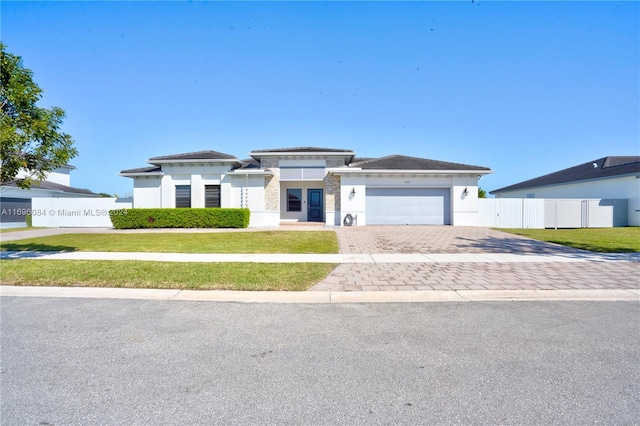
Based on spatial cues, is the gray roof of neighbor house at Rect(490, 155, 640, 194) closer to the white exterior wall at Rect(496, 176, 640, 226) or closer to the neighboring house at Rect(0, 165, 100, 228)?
the white exterior wall at Rect(496, 176, 640, 226)

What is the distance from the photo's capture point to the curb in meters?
5.43

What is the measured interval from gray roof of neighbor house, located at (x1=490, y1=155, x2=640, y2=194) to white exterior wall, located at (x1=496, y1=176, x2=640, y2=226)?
18.5 inches

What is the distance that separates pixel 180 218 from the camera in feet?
64.5

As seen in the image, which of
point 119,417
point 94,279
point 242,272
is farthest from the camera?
point 242,272

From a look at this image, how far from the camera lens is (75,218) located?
22047 millimetres

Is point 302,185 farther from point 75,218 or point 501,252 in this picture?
point 75,218

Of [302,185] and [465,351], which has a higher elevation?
[302,185]

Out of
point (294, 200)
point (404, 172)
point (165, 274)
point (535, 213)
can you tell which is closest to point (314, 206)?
point (294, 200)

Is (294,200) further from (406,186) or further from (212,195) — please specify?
(406,186)

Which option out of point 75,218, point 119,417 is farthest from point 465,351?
point 75,218

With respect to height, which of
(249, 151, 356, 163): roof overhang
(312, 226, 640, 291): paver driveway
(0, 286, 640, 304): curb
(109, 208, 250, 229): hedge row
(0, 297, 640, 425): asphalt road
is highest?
(249, 151, 356, 163): roof overhang

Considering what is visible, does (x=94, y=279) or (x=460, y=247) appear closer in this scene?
(x=94, y=279)

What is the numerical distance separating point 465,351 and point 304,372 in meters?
1.86

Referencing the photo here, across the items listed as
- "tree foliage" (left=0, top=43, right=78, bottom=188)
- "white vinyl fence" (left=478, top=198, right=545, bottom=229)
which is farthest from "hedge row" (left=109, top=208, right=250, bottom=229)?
"white vinyl fence" (left=478, top=198, right=545, bottom=229)
